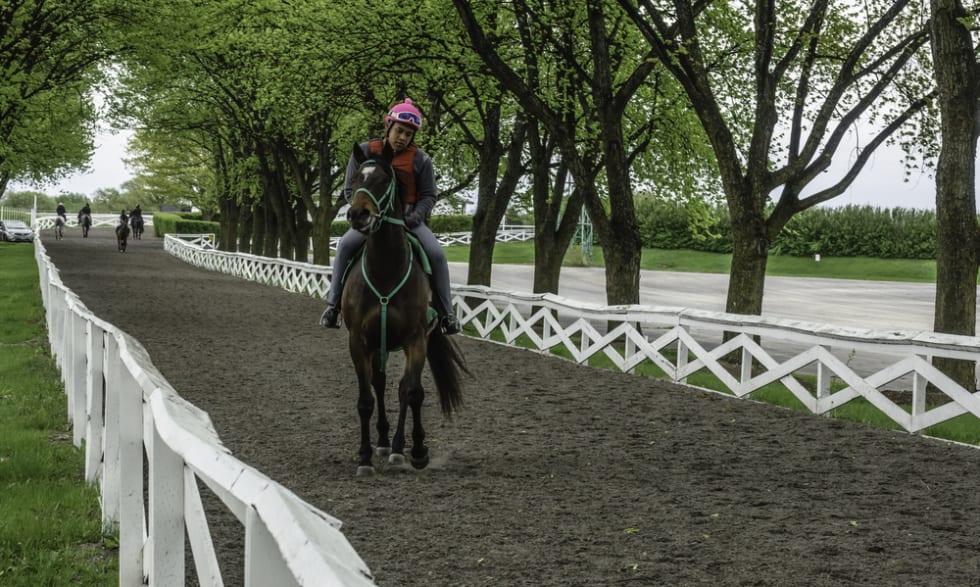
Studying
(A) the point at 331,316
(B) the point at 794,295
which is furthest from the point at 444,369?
(B) the point at 794,295

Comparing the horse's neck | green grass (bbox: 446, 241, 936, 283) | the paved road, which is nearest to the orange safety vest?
the horse's neck

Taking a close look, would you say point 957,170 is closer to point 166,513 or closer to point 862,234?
point 166,513

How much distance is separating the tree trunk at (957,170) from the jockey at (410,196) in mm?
7040

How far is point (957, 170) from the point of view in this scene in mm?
13516

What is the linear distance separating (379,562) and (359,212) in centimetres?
273

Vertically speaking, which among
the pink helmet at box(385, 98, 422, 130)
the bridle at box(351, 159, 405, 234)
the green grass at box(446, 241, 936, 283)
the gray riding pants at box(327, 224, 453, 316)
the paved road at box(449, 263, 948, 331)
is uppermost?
the pink helmet at box(385, 98, 422, 130)

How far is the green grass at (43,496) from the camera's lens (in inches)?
228

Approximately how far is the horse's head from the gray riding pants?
0.50 metres

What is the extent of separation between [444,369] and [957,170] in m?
7.36

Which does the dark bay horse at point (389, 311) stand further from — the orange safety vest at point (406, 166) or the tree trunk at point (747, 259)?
the tree trunk at point (747, 259)

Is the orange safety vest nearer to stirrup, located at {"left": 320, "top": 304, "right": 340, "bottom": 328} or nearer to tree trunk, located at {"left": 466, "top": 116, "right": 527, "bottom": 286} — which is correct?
stirrup, located at {"left": 320, "top": 304, "right": 340, "bottom": 328}

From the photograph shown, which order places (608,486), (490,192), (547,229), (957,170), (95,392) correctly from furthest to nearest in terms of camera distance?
(490,192), (547,229), (957,170), (608,486), (95,392)

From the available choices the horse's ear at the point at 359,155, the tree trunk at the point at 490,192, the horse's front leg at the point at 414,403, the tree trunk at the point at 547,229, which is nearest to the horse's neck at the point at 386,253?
the horse's ear at the point at 359,155

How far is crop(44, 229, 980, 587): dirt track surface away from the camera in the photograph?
6.09 metres
